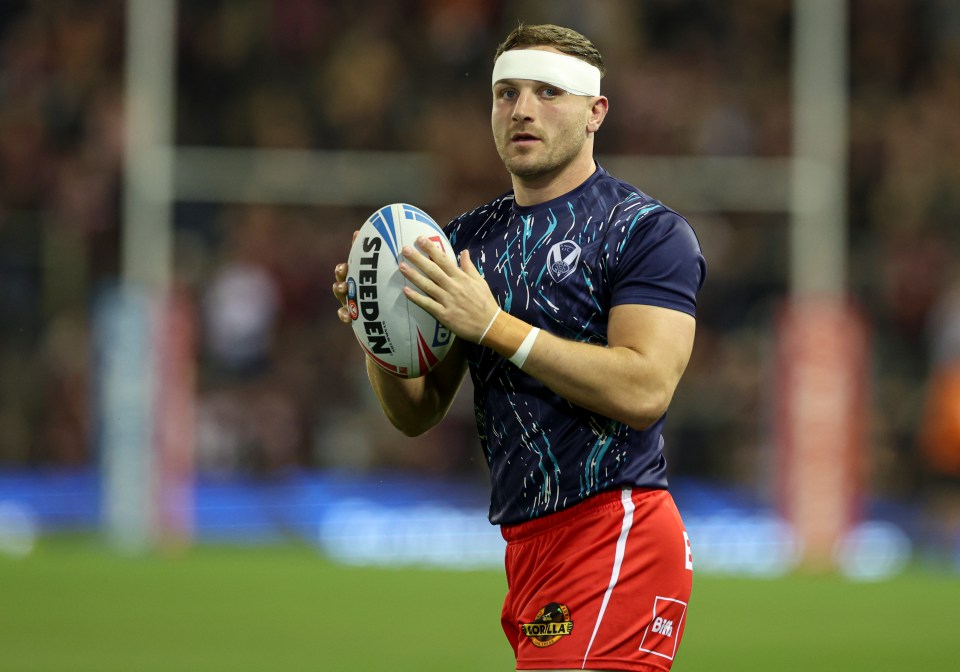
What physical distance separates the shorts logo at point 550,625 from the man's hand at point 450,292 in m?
0.72

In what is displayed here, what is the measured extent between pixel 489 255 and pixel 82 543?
34.2 ft

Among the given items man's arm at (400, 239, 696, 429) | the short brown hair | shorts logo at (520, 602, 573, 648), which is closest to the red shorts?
shorts logo at (520, 602, 573, 648)

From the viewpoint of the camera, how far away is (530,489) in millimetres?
4371

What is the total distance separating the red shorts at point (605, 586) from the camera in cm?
421

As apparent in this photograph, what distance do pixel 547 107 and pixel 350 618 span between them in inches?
259

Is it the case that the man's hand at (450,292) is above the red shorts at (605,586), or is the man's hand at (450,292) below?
above

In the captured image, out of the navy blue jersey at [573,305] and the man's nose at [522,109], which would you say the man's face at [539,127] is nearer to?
the man's nose at [522,109]

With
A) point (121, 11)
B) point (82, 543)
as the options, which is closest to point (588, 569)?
point (82, 543)

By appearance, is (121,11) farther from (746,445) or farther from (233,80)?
(746,445)

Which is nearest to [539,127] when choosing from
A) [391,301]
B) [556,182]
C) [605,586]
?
[556,182]

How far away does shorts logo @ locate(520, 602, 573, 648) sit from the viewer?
4227 millimetres

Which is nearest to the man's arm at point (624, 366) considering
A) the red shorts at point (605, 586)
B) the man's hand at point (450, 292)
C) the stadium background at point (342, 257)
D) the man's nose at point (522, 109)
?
the man's hand at point (450, 292)

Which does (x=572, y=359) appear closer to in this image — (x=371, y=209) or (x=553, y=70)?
(x=553, y=70)

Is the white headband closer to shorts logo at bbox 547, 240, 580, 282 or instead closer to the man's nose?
the man's nose
